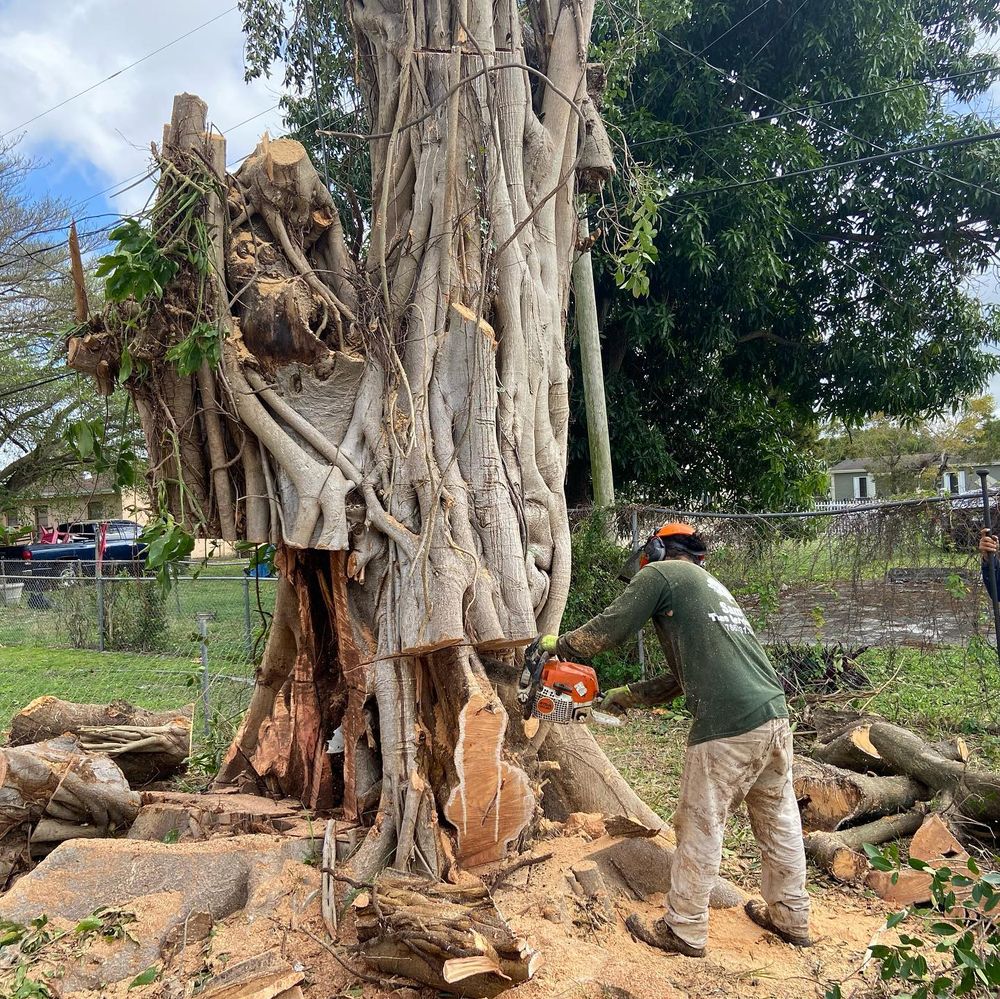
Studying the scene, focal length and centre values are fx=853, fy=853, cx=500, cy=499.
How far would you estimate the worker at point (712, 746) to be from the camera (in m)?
3.62

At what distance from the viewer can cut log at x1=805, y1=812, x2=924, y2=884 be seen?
4367mm

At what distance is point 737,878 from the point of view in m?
4.41

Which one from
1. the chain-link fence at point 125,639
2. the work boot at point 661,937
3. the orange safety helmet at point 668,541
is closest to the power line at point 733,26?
the chain-link fence at point 125,639

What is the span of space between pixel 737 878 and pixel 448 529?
2.36 metres

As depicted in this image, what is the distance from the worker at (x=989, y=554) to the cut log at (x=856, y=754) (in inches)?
→ 59.8

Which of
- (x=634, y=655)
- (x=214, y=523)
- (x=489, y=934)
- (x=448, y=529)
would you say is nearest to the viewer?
(x=489, y=934)

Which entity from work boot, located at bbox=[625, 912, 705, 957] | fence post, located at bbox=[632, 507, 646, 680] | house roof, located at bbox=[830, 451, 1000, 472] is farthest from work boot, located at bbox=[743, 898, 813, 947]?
house roof, located at bbox=[830, 451, 1000, 472]

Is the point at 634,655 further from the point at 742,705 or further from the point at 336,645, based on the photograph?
the point at 742,705

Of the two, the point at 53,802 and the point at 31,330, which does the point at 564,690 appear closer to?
the point at 53,802

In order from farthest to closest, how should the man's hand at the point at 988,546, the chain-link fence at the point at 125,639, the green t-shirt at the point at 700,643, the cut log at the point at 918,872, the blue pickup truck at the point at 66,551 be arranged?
the blue pickup truck at the point at 66,551 → the chain-link fence at the point at 125,639 → the man's hand at the point at 988,546 → the cut log at the point at 918,872 → the green t-shirt at the point at 700,643

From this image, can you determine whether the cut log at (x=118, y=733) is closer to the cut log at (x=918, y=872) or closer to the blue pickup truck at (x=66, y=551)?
the cut log at (x=918, y=872)

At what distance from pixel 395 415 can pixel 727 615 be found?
189 cm

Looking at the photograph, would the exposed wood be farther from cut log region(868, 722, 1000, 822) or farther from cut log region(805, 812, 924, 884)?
cut log region(868, 722, 1000, 822)

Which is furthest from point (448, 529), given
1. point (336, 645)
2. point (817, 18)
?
point (817, 18)
